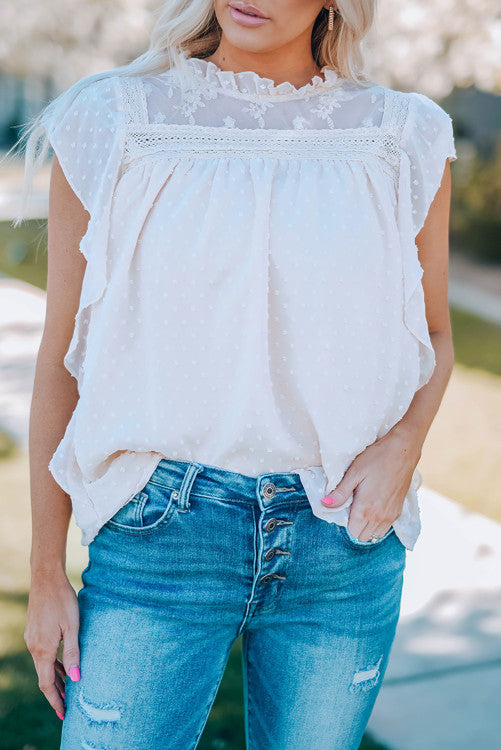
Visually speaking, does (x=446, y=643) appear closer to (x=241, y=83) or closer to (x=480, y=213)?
(x=241, y=83)

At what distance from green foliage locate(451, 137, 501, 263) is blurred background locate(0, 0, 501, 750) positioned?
2 cm

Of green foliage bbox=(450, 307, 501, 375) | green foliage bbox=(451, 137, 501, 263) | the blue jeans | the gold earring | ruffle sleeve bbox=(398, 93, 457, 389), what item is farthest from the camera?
green foliage bbox=(451, 137, 501, 263)

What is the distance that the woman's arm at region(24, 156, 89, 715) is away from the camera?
1736mm

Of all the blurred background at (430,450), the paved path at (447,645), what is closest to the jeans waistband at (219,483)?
the blurred background at (430,450)

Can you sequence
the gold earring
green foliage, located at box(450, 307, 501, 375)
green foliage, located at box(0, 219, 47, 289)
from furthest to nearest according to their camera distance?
1. green foliage, located at box(0, 219, 47, 289)
2. green foliage, located at box(450, 307, 501, 375)
3. the gold earring

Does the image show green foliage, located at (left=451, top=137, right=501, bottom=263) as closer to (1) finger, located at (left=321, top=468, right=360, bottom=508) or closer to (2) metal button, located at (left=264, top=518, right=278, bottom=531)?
(1) finger, located at (left=321, top=468, right=360, bottom=508)

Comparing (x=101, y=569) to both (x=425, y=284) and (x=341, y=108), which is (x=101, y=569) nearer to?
(x=425, y=284)

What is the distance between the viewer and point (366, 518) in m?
1.75

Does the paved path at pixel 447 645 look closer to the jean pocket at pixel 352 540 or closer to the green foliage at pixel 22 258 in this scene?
the jean pocket at pixel 352 540

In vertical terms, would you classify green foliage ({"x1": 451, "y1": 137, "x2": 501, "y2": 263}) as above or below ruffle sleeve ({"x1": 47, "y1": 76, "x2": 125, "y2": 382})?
below

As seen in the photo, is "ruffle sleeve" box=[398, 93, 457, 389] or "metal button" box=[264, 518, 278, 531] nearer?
"metal button" box=[264, 518, 278, 531]

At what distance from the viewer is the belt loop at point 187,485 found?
1.66 meters

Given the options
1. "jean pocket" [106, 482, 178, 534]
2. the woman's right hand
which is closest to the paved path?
the woman's right hand

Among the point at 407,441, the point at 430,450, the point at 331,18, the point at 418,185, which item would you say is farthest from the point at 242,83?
the point at 430,450
